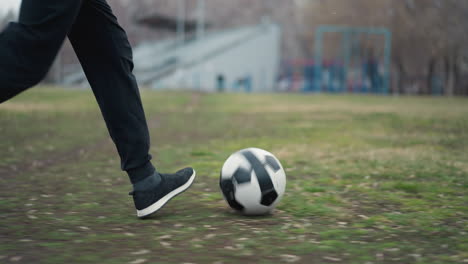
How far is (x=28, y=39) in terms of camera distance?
2.82m

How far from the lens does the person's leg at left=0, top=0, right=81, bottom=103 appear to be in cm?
280

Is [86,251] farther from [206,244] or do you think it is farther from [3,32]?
[3,32]

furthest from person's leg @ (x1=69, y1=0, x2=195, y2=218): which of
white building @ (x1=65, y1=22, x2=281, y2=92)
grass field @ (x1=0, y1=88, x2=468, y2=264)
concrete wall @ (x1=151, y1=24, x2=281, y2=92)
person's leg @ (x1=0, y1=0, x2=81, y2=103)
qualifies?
concrete wall @ (x1=151, y1=24, x2=281, y2=92)

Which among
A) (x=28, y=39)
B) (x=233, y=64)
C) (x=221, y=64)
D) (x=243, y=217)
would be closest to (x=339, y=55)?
(x=233, y=64)

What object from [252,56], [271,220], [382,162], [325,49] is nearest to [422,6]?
[325,49]

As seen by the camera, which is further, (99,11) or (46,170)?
(46,170)

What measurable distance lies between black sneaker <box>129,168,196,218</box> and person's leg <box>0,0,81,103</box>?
3.11 ft

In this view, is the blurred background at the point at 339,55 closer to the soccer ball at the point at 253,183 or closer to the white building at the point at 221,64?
the white building at the point at 221,64

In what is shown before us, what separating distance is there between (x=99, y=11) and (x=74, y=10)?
0.35 m

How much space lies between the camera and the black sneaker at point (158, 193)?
11.3ft

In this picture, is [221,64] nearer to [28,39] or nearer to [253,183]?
[253,183]

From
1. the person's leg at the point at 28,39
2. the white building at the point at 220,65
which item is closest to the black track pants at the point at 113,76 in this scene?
the person's leg at the point at 28,39

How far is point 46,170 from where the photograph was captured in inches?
223

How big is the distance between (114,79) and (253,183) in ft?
3.48
